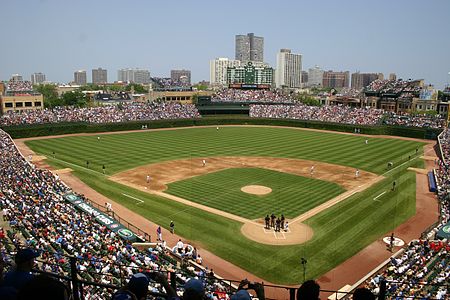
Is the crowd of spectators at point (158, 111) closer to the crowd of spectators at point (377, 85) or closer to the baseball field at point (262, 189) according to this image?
the baseball field at point (262, 189)

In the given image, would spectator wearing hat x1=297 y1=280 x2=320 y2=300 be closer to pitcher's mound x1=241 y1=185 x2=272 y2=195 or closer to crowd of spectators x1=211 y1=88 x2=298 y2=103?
pitcher's mound x1=241 y1=185 x2=272 y2=195

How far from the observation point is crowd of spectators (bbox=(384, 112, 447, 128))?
60.1 metres

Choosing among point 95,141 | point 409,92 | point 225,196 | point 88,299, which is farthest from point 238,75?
point 88,299

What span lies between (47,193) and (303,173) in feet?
81.1

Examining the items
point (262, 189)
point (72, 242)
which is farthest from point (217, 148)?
point (72, 242)

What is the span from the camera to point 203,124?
81.2 metres

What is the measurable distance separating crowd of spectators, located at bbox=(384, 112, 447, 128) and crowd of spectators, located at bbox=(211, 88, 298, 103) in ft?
105

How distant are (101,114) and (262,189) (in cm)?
5030

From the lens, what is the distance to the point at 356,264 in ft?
59.6

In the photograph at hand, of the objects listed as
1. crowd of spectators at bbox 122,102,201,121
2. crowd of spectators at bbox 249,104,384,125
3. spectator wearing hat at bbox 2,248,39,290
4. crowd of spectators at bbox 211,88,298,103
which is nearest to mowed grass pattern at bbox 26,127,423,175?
crowd of spectators at bbox 249,104,384,125

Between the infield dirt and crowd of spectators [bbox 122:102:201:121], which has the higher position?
crowd of spectators [bbox 122:102:201:121]

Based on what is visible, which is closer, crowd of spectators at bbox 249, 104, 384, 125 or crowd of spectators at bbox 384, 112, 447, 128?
crowd of spectators at bbox 384, 112, 447, 128

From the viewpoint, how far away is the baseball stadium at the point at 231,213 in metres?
15.0

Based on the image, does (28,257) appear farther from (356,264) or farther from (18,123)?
(18,123)
